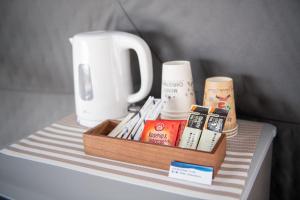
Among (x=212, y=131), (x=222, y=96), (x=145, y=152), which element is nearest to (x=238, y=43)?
(x=222, y=96)

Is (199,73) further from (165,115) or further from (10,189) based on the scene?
(10,189)

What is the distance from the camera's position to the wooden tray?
0.64 m

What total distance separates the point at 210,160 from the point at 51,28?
0.92m

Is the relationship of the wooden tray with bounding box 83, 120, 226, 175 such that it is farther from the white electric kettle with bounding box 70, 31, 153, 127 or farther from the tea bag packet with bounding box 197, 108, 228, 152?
the white electric kettle with bounding box 70, 31, 153, 127

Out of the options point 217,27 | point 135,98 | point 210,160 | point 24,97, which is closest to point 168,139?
point 210,160

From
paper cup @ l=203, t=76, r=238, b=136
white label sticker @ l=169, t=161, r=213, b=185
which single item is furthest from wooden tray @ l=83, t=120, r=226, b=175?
paper cup @ l=203, t=76, r=238, b=136

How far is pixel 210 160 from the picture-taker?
630 millimetres

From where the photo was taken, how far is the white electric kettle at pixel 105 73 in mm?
883

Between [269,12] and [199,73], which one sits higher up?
[269,12]

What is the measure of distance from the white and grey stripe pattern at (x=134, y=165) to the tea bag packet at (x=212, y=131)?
6 cm

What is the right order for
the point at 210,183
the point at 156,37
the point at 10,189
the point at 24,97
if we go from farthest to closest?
the point at 24,97
the point at 156,37
the point at 10,189
the point at 210,183

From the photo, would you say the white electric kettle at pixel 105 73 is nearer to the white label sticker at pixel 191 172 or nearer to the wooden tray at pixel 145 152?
the wooden tray at pixel 145 152

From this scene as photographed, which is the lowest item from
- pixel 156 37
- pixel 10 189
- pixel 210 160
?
pixel 10 189

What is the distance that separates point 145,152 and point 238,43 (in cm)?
43
